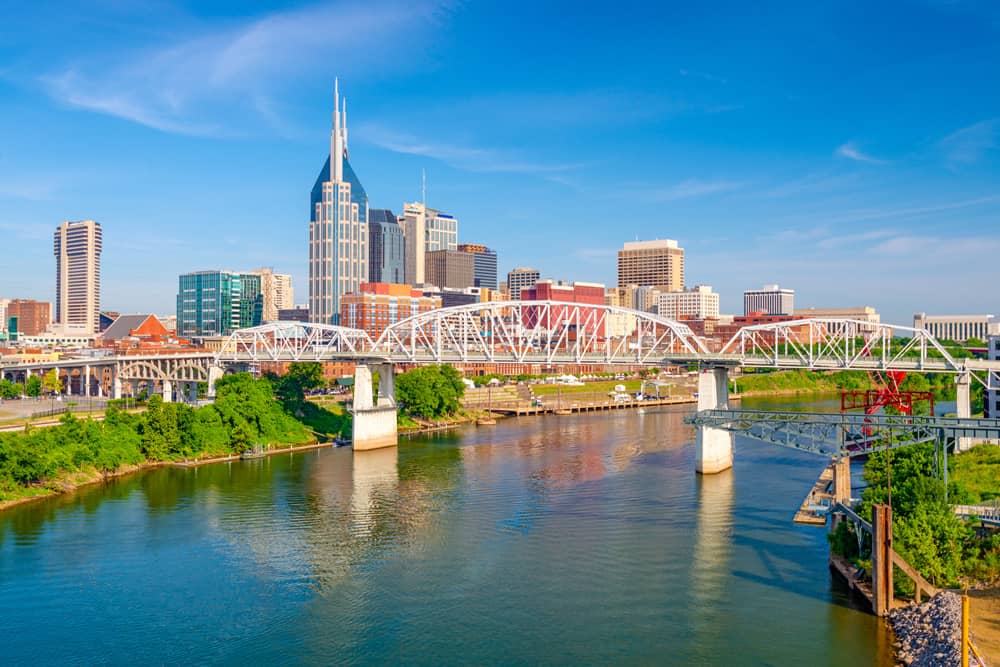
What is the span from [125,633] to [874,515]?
2865cm

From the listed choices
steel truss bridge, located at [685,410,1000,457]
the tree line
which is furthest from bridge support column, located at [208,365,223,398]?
steel truss bridge, located at [685,410,1000,457]

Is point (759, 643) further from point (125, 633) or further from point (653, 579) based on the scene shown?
point (125, 633)

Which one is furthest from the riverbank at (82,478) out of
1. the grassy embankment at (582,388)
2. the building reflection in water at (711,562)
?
the grassy embankment at (582,388)

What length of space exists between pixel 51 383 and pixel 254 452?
164 ft

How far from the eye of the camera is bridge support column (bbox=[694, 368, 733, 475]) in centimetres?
6059

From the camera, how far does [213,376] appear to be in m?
98.9

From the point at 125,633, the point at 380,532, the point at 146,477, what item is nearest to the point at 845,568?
the point at 380,532

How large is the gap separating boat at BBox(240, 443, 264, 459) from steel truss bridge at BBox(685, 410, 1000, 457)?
121ft

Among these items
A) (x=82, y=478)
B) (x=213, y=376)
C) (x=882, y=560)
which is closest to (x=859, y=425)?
(x=882, y=560)

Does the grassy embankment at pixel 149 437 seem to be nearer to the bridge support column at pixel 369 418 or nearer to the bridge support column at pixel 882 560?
the bridge support column at pixel 369 418

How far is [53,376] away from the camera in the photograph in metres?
109

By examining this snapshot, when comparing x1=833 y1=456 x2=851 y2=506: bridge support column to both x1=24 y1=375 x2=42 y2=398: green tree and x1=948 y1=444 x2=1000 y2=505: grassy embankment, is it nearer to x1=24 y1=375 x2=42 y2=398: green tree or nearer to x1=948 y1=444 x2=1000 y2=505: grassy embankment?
x1=948 y1=444 x2=1000 y2=505: grassy embankment

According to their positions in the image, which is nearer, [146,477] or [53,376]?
[146,477]

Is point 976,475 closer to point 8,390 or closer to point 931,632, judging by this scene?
point 931,632
